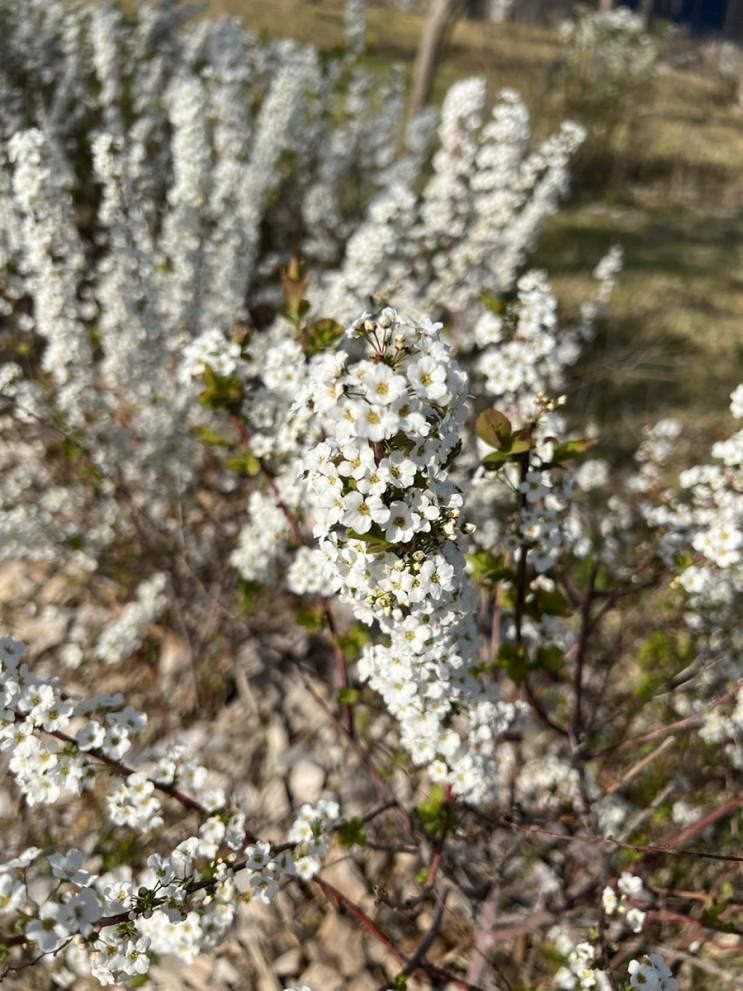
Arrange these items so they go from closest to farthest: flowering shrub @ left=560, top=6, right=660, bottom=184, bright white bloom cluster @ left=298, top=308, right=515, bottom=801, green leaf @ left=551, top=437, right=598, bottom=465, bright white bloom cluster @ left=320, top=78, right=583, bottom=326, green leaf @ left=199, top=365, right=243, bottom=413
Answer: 1. bright white bloom cluster @ left=298, top=308, right=515, bottom=801
2. green leaf @ left=551, top=437, right=598, bottom=465
3. green leaf @ left=199, top=365, right=243, bottom=413
4. bright white bloom cluster @ left=320, top=78, right=583, bottom=326
5. flowering shrub @ left=560, top=6, right=660, bottom=184

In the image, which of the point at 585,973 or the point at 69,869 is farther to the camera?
the point at 585,973

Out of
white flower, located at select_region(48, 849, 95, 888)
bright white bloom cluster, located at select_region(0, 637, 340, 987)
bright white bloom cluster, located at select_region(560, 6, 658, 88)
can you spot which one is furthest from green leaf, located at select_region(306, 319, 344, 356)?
bright white bloom cluster, located at select_region(560, 6, 658, 88)

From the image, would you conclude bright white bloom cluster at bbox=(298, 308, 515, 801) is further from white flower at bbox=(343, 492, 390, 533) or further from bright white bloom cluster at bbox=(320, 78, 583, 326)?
bright white bloom cluster at bbox=(320, 78, 583, 326)

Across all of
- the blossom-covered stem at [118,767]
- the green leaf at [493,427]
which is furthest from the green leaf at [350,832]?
the green leaf at [493,427]

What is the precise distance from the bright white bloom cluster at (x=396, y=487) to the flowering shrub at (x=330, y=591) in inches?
0.5

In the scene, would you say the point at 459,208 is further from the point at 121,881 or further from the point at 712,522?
the point at 121,881

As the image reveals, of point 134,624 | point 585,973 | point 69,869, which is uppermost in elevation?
point 69,869

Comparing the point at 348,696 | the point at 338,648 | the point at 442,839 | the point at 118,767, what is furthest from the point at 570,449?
the point at 118,767

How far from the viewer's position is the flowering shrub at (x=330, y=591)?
2.05m

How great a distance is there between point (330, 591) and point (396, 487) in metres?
1.19

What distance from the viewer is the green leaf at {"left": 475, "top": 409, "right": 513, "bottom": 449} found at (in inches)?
87.2

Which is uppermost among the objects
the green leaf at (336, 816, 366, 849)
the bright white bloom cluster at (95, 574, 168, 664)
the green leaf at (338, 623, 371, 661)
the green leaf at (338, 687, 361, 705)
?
the green leaf at (338, 623, 371, 661)

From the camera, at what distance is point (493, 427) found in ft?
7.29

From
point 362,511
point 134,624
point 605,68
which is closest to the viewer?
point 362,511
